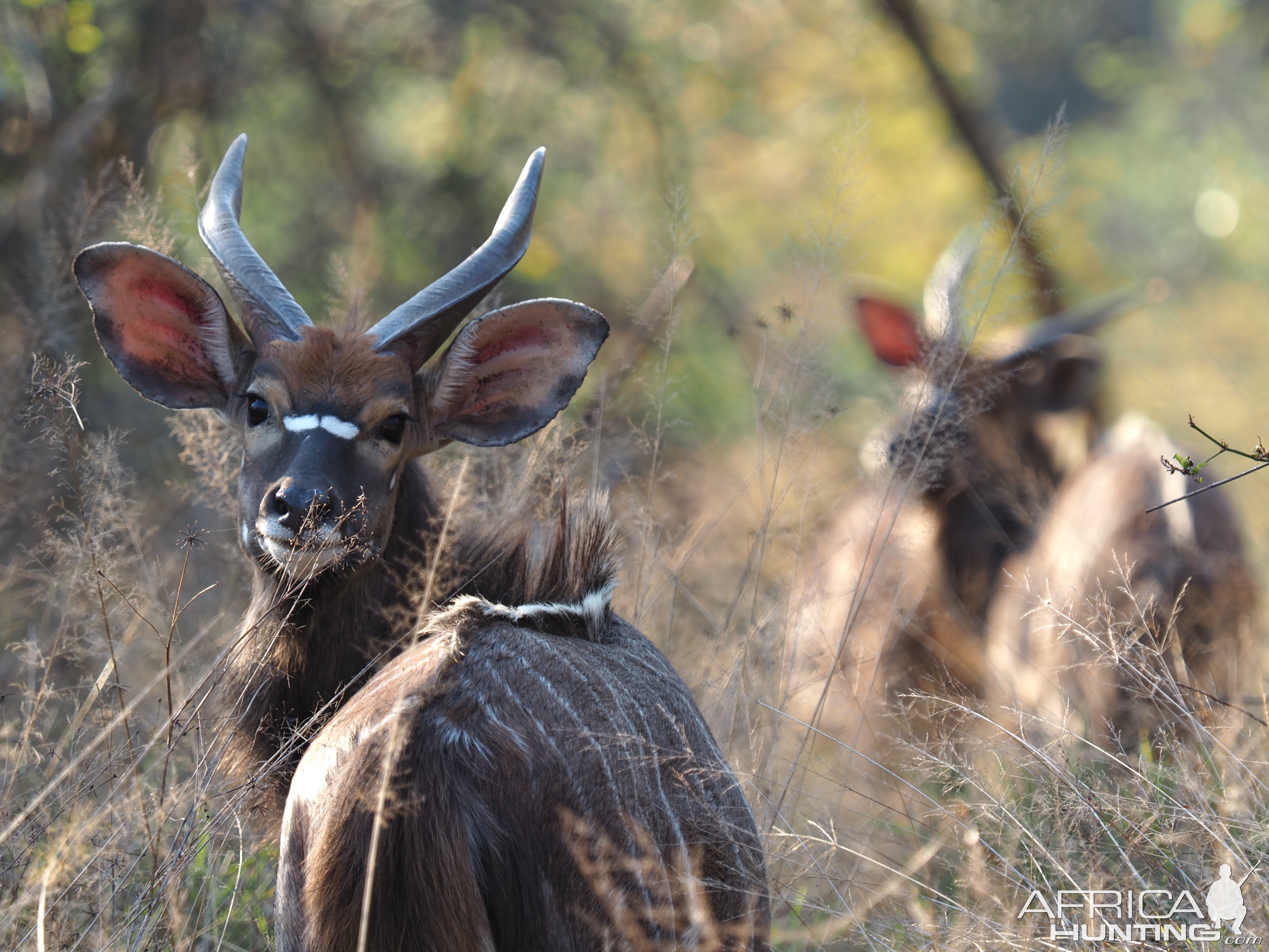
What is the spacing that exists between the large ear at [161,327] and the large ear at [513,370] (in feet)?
2.11

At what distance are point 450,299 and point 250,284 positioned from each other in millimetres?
592

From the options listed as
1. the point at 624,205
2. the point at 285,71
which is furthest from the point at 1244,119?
the point at 285,71

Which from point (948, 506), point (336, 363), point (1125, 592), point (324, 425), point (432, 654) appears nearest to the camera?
point (432, 654)

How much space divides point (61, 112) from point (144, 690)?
5.88m

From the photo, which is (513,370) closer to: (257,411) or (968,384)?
(257,411)

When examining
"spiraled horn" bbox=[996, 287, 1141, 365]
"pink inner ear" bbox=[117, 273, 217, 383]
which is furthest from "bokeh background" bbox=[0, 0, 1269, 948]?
"pink inner ear" bbox=[117, 273, 217, 383]

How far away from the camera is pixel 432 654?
2.60m

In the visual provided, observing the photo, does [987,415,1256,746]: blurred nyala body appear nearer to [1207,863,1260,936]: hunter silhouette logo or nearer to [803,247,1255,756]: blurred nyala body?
[803,247,1255,756]: blurred nyala body

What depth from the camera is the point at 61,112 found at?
25.2 feet

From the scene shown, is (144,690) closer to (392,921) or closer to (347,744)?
(347,744)

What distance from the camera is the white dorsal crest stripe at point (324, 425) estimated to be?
3459mm

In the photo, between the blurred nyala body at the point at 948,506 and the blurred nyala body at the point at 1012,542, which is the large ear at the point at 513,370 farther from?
the blurred nyala body at the point at 948,506

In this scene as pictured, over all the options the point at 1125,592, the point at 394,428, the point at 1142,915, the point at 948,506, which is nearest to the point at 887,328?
the point at 948,506

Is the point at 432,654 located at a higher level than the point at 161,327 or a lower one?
lower
